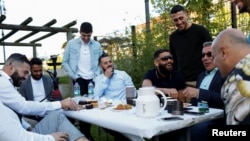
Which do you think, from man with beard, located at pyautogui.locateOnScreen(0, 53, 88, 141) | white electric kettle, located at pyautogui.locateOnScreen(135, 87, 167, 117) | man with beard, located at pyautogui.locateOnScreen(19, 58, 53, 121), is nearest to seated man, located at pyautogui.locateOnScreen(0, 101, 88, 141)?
man with beard, located at pyautogui.locateOnScreen(0, 53, 88, 141)

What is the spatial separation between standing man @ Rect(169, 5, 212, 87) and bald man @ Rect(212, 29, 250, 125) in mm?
2372

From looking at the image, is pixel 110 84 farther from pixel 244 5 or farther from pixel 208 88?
pixel 244 5

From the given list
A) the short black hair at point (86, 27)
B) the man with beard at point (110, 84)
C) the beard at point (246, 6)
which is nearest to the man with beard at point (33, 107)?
the man with beard at point (110, 84)

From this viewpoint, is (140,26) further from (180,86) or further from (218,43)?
(218,43)

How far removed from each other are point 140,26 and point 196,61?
10.4 ft

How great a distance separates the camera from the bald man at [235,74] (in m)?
1.16

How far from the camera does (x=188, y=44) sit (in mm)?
3771

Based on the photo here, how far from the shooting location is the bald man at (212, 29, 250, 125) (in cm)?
116

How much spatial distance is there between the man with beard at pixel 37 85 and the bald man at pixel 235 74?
3084 millimetres

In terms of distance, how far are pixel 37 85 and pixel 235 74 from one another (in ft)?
11.1

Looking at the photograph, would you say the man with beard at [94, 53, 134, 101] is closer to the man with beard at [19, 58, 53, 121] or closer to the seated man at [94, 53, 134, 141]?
the seated man at [94, 53, 134, 141]

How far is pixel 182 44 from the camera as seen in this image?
150 inches

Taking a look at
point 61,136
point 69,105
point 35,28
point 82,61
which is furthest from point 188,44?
point 35,28

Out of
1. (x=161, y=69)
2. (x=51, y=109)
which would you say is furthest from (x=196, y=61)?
(x=51, y=109)
